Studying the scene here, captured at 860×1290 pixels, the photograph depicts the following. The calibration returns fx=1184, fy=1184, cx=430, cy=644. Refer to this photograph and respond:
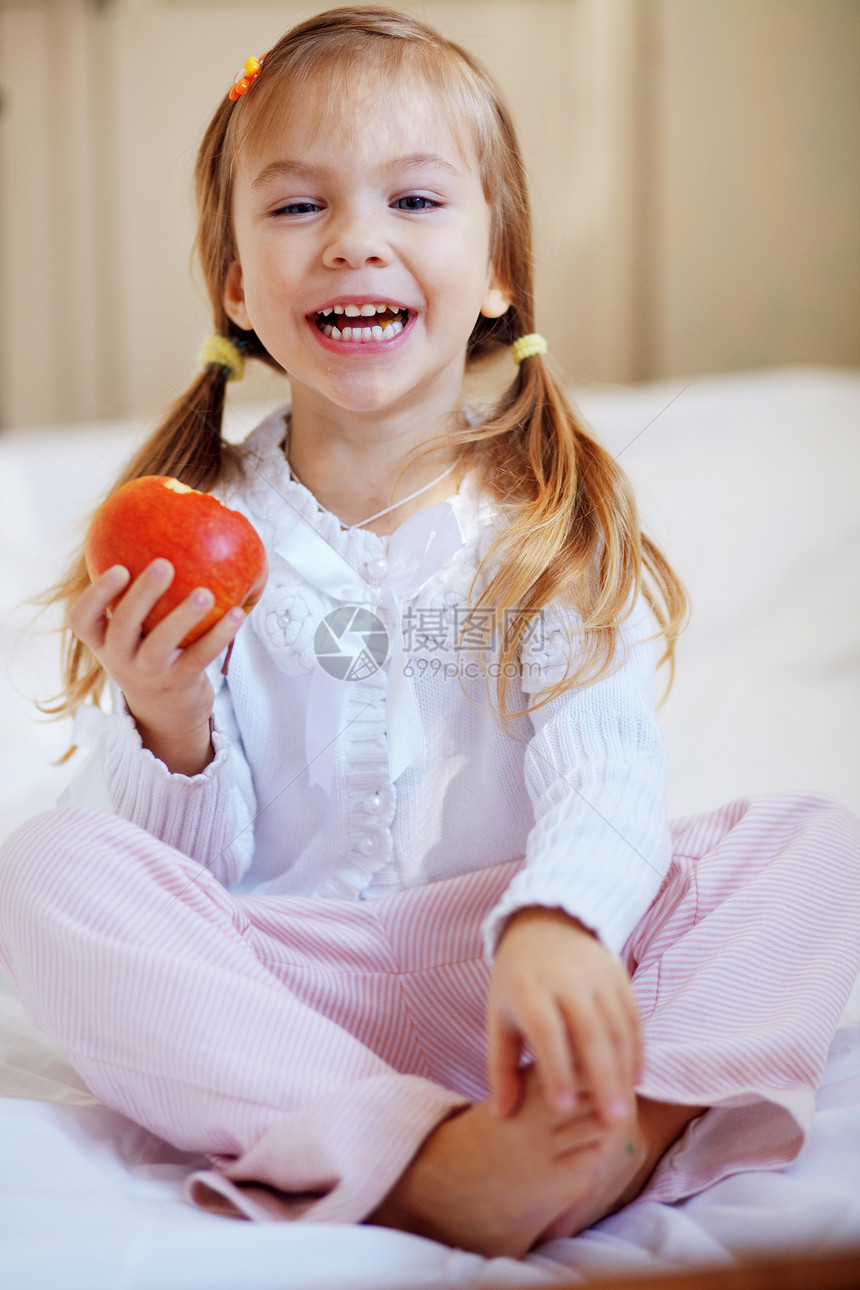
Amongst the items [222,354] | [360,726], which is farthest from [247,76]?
[360,726]

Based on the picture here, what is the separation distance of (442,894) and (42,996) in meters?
0.19

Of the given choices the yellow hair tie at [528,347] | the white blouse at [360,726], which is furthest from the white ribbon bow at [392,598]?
the yellow hair tie at [528,347]

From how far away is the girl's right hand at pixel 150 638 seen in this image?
0.47 metres

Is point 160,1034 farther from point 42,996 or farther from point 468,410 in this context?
point 468,410

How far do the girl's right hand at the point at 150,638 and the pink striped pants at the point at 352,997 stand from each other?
0.06m

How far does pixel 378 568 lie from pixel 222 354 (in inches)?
7.0

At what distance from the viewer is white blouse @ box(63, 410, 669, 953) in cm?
57

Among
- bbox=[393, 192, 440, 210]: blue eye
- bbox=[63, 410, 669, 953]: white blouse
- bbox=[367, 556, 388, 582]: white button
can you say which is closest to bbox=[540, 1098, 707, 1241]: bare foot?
bbox=[63, 410, 669, 953]: white blouse

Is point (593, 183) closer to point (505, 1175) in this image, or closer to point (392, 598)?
point (392, 598)

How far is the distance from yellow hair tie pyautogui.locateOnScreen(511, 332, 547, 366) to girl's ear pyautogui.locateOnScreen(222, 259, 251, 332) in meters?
0.15

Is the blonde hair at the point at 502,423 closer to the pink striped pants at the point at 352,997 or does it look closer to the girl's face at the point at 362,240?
the girl's face at the point at 362,240

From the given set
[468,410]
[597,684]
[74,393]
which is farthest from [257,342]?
[74,393]

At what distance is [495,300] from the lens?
640 mm

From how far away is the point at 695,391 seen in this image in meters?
1.28
